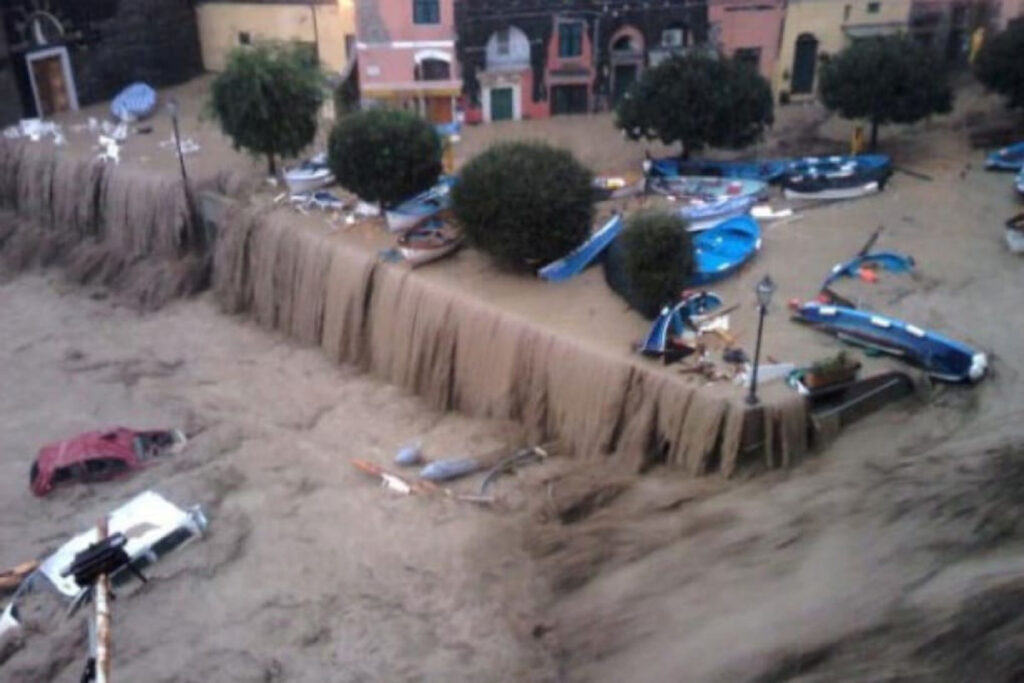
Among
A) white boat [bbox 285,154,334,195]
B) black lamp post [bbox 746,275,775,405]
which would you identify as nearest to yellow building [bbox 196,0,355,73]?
white boat [bbox 285,154,334,195]

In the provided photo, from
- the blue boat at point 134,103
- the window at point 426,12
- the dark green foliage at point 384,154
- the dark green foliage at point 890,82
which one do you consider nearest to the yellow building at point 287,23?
the window at point 426,12

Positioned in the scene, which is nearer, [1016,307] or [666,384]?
[666,384]

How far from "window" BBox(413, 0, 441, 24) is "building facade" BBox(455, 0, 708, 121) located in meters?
0.61

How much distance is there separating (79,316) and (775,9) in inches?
890

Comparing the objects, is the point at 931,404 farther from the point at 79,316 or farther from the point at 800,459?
the point at 79,316

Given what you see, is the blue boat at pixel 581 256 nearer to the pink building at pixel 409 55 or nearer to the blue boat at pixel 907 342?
the blue boat at pixel 907 342

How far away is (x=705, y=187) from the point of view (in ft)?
87.5

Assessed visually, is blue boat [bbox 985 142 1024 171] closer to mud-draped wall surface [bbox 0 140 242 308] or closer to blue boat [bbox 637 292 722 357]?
blue boat [bbox 637 292 722 357]

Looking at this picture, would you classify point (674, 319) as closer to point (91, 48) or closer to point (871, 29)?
point (871, 29)

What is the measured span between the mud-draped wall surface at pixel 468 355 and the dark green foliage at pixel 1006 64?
16429 millimetres

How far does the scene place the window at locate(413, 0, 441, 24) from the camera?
3106cm

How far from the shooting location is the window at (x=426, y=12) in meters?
31.1

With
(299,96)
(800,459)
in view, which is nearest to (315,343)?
(299,96)

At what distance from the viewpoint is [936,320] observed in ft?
66.4
